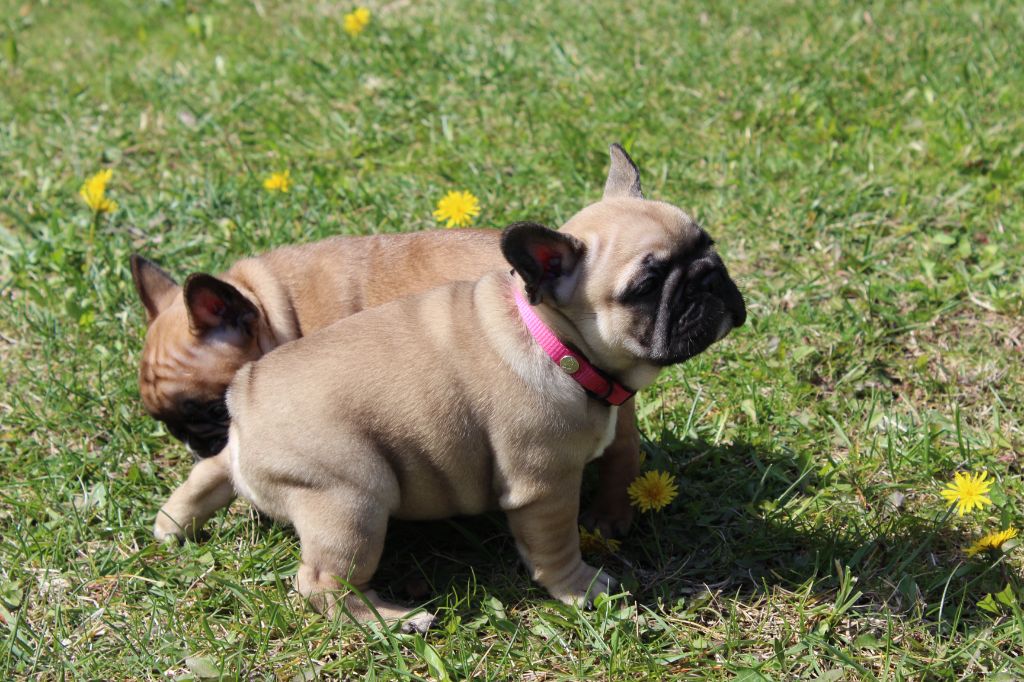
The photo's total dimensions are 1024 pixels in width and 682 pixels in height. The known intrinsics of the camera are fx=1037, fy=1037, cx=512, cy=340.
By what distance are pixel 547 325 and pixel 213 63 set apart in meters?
5.84

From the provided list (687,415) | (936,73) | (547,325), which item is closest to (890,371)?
(687,415)

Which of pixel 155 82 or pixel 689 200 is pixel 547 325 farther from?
pixel 155 82

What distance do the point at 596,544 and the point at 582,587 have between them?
1.06ft

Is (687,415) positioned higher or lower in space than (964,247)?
lower

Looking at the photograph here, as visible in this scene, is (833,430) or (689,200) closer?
(833,430)

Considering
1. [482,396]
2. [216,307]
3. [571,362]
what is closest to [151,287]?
[216,307]

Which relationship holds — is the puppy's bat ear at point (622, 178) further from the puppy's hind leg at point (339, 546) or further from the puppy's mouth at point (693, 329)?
the puppy's hind leg at point (339, 546)

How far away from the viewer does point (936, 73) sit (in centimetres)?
735

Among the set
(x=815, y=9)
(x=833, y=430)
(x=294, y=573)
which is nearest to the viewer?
(x=294, y=573)

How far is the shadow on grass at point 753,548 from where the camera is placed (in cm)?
416

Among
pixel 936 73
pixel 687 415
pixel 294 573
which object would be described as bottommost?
pixel 294 573

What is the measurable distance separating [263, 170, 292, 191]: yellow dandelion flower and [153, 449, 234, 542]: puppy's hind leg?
257 centimetres

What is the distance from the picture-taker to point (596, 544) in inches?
176

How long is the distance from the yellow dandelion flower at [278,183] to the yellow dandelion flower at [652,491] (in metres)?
3.41
